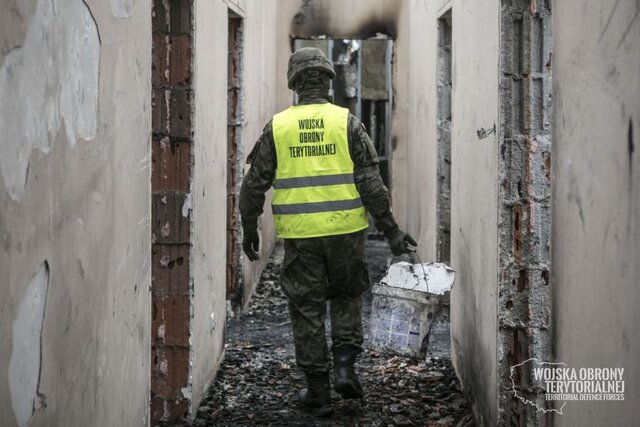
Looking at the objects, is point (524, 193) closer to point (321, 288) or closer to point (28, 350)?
point (321, 288)

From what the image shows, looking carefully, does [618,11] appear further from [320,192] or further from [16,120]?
[320,192]

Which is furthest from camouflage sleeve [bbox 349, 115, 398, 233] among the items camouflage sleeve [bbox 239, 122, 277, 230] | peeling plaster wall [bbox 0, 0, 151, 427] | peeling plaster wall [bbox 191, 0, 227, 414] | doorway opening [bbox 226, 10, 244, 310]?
doorway opening [bbox 226, 10, 244, 310]

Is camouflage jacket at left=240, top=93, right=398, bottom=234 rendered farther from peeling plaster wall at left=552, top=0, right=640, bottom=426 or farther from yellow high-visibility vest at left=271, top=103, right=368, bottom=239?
peeling plaster wall at left=552, top=0, right=640, bottom=426

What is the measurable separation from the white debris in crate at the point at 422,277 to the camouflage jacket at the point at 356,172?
0.60m

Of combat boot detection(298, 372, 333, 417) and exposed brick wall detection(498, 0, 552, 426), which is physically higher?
exposed brick wall detection(498, 0, 552, 426)

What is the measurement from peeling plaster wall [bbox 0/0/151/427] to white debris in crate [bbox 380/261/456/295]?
2445 millimetres

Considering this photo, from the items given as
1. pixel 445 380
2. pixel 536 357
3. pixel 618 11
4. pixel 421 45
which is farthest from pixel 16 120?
pixel 421 45

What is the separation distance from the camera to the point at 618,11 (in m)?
2.37

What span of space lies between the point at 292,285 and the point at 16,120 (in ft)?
11.1

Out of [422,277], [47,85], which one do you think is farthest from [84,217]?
[422,277]

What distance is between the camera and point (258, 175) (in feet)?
17.3

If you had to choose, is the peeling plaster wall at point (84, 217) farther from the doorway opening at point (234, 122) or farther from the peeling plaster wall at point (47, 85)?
the doorway opening at point (234, 122)

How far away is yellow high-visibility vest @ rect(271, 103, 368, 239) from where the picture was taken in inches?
203

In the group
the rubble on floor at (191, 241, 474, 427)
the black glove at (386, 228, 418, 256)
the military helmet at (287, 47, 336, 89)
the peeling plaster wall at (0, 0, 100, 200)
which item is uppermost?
the military helmet at (287, 47, 336, 89)
